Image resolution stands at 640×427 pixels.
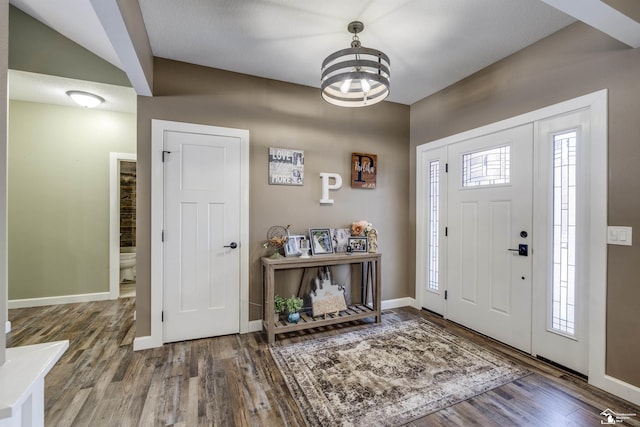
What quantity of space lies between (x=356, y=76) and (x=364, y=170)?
6.17ft

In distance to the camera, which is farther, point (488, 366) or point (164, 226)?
point (164, 226)

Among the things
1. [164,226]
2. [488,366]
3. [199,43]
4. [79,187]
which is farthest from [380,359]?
[79,187]

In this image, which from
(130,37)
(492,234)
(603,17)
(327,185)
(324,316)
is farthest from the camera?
(327,185)

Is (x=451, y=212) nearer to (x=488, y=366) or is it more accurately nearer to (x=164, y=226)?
(x=488, y=366)

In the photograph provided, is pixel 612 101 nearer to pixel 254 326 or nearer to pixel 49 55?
pixel 254 326

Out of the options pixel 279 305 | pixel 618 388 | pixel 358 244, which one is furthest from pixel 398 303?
pixel 618 388

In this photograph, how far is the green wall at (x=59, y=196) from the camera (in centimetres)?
387

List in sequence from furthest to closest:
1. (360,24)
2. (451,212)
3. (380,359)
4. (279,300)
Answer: (451,212) → (279,300) → (380,359) → (360,24)

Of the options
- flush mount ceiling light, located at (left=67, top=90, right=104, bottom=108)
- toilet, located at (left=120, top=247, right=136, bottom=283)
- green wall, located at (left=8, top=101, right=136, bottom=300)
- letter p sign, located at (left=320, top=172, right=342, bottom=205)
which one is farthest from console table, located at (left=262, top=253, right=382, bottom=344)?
toilet, located at (left=120, top=247, right=136, bottom=283)

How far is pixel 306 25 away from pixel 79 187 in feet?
12.6

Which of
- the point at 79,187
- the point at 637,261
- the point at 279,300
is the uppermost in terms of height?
the point at 79,187

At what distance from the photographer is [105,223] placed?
421 centimetres

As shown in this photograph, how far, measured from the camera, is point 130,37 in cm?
188

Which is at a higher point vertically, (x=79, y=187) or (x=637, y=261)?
(x=79, y=187)
